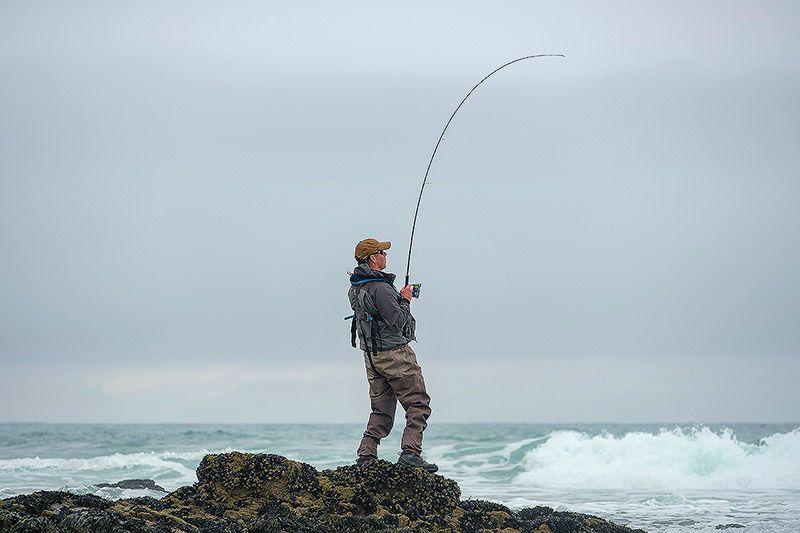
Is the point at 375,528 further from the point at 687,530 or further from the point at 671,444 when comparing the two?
the point at 671,444

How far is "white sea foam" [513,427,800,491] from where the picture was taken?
65.0 feet

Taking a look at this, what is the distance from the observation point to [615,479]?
20.5 meters

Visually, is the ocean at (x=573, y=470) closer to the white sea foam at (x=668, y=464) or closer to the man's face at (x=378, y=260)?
the white sea foam at (x=668, y=464)

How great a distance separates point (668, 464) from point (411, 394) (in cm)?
1584

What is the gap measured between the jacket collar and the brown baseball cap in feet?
0.26

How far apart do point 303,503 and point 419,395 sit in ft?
3.93

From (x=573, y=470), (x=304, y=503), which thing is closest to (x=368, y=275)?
(x=304, y=503)

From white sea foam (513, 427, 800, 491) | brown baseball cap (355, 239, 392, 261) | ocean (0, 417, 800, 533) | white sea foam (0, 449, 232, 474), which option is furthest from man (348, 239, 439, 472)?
white sea foam (0, 449, 232, 474)

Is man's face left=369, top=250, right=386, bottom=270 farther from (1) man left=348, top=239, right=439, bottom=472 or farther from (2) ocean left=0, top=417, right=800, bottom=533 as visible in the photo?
(2) ocean left=0, top=417, right=800, bottom=533

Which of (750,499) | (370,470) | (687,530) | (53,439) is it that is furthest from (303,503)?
(53,439)

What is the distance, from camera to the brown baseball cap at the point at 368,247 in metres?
7.75

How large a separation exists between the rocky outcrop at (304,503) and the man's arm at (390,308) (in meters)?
1.01

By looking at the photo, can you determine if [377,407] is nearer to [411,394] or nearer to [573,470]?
[411,394]

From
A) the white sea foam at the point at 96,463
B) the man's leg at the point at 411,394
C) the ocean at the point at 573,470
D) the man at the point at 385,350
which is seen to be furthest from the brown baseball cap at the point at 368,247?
the white sea foam at the point at 96,463
